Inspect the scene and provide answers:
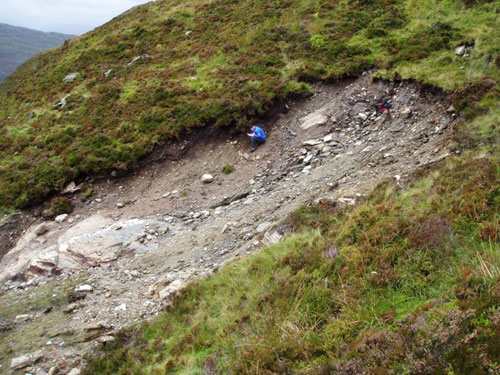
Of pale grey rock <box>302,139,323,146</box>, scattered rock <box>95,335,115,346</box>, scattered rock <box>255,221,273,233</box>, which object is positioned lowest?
scattered rock <box>95,335,115,346</box>

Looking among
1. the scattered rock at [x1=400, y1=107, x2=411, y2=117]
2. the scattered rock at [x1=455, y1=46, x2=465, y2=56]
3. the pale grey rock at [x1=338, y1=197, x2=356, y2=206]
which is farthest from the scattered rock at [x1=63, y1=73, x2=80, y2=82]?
the scattered rock at [x1=455, y1=46, x2=465, y2=56]

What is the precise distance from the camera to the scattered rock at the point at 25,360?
862 cm

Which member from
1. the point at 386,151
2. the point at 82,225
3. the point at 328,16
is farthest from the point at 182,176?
the point at 328,16

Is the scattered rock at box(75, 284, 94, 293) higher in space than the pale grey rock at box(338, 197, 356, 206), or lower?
lower

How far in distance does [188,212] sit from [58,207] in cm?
741

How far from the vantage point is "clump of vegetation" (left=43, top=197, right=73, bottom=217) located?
16.2m

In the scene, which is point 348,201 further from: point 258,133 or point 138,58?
point 138,58

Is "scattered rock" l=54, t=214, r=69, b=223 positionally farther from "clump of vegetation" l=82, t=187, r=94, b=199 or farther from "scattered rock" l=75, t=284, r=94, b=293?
"scattered rock" l=75, t=284, r=94, b=293

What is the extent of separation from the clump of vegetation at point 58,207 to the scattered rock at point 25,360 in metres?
8.74

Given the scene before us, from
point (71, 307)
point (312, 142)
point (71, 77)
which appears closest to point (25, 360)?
point (71, 307)

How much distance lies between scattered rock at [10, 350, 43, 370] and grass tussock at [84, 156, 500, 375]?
1.87 meters

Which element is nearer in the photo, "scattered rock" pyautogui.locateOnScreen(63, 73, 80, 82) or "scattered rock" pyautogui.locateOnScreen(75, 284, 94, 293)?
"scattered rock" pyautogui.locateOnScreen(75, 284, 94, 293)

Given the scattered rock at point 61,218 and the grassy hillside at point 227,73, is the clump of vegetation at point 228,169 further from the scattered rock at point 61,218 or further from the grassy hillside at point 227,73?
the scattered rock at point 61,218

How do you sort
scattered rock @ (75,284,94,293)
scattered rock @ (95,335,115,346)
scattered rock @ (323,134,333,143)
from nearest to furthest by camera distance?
scattered rock @ (95,335,115,346)
scattered rock @ (75,284,94,293)
scattered rock @ (323,134,333,143)
